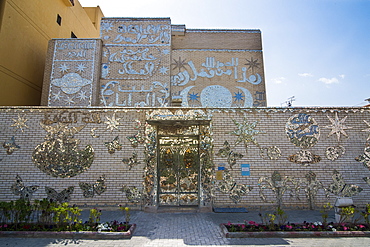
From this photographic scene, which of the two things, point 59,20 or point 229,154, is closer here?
point 229,154

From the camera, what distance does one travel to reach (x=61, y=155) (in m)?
7.15

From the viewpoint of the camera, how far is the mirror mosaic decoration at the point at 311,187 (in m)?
7.04

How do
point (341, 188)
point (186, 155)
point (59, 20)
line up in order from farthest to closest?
1. point (59, 20)
2. point (186, 155)
3. point (341, 188)

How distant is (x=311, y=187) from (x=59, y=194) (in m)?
7.98

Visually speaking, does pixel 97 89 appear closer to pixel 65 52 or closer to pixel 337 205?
pixel 65 52

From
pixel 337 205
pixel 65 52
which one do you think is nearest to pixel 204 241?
pixel 337 205

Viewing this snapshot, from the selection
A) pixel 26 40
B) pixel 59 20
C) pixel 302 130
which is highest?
pixel 59 20

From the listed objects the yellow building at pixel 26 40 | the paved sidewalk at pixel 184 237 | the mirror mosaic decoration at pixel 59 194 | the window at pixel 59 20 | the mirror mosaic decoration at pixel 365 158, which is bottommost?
the paved sidewalk at pixel 184 237

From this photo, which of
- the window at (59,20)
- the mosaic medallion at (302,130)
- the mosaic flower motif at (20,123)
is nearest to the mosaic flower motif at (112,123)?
the mosaic flower motif at (20,123)

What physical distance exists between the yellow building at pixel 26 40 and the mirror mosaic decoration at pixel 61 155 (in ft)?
14.8

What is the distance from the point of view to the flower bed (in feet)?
16.2

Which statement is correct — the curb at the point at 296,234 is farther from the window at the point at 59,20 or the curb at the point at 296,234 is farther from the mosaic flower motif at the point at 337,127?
the window at the point at 59,20

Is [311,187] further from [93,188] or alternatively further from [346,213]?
[93,188]

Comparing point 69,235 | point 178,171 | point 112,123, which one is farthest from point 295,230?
point 112,123
